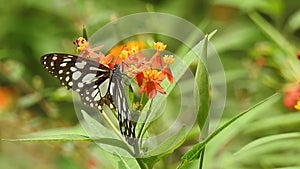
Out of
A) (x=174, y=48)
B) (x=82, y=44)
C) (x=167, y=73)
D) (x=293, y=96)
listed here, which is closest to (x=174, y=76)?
(x=167, y=73)

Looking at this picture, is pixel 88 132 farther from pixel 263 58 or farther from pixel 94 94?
pixel 263 58

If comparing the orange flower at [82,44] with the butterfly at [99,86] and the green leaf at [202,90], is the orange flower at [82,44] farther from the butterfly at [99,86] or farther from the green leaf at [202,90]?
the green leaf at [202,90]

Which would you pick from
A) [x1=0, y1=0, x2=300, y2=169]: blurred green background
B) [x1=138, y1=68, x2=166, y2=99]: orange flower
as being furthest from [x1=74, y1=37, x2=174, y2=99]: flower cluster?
[x1=0, y1=0, x2=300, y2=169]: blurred green background

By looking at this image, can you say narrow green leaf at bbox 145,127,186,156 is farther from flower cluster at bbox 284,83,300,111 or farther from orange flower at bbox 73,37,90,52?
flower cluster at bbox 284,83,300,111

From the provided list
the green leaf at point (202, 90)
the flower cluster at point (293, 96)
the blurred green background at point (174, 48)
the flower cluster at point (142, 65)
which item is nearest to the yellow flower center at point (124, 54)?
the flower cluster at point (142, 65)

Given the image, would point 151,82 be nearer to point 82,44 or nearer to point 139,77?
point 139,77

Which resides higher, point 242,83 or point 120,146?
point 242,83

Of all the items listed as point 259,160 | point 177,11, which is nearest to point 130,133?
point 259,160
